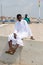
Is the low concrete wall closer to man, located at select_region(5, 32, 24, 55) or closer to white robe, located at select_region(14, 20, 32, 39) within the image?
man, located at select_region(5, 32, 24, 55)

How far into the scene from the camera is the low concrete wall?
22.7 ft

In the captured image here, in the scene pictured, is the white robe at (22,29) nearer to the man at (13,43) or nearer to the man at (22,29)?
the man at (22,29)

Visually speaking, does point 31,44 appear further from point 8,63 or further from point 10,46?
point 8,63

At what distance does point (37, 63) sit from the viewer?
701 cm

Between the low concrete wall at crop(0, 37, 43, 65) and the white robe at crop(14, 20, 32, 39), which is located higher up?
the white robe at crop(14, 20, 32, 39)

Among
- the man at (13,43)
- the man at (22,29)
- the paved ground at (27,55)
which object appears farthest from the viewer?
the man at (22,29)

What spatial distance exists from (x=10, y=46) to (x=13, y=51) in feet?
0.65

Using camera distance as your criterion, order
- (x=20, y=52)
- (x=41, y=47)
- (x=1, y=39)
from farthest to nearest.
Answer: (x=1, y=39)
(x=20, y=52)
(x=41, y=47)

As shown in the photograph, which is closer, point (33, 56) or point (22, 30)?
point (33, 56)

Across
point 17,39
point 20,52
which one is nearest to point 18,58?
point 20,52

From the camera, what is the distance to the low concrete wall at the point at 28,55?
6.93m

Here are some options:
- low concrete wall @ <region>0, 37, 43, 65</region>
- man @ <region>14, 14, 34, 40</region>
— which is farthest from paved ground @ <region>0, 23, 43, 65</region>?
man @ <region>14, 14, 34, 40</region>

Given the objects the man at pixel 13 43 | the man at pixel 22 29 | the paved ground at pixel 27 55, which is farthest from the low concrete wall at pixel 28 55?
the man at pixel 22 29

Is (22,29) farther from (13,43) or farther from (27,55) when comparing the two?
(27,55)
